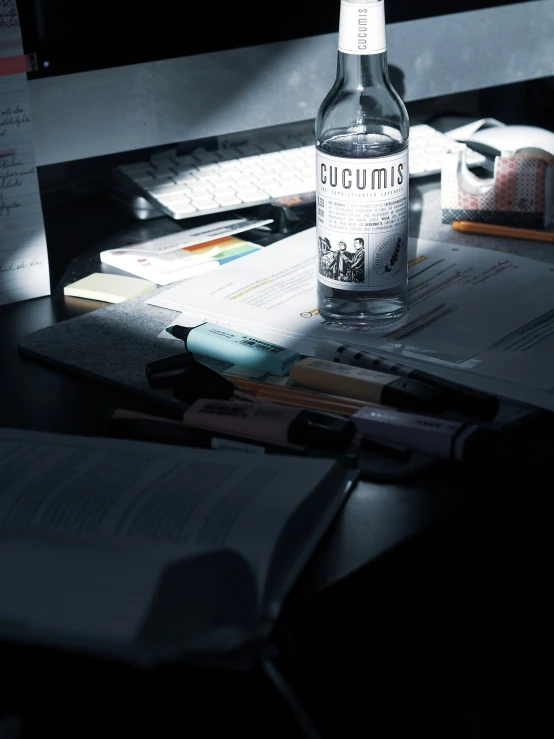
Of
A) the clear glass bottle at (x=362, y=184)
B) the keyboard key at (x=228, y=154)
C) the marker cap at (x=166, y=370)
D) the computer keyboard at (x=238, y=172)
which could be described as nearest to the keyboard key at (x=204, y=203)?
the computer keyboard at (x=238, y=172)

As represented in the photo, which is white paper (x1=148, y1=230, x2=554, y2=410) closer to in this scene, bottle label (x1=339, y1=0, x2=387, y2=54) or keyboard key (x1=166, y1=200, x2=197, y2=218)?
keyboard key (x1=166, y1=200, x2=197, y2=218)

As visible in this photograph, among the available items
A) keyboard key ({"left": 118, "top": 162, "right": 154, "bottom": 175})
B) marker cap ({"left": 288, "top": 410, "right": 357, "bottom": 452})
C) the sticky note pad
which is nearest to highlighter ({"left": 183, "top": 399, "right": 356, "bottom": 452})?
marker cap ({"left": 288, "top": 410, "right": 357, "bottom": 452})

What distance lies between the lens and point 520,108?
4.32 feet

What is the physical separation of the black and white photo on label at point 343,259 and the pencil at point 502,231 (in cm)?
26

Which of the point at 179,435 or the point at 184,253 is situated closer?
the point at 179,435

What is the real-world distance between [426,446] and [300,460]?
79 millimetres

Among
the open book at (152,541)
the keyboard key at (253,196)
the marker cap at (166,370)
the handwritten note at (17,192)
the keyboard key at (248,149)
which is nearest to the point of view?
the open book at (152,541)

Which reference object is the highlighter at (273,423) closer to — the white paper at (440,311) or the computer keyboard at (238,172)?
the white paper at (440,311)

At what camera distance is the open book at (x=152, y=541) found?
1.32ft

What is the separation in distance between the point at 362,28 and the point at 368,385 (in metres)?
0.24

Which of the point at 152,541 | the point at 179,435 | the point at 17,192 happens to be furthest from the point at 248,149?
the point at 152,541

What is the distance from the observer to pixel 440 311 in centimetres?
75

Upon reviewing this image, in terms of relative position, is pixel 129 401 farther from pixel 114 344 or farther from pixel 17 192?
pixel 17 192

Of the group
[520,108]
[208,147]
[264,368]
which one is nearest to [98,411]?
[264,368]
